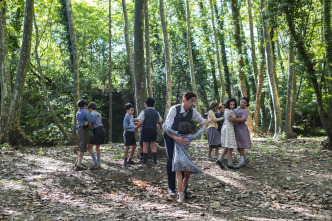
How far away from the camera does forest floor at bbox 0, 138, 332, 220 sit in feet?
18.4

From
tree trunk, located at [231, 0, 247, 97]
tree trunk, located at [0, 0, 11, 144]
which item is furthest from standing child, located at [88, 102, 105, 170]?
tree trunk, located at [231, 0, 247, 97]

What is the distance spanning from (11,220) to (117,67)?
25.8 metres

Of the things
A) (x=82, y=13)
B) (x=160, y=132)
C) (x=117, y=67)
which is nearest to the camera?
(x=160, y=132)

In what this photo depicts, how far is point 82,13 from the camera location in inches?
1276

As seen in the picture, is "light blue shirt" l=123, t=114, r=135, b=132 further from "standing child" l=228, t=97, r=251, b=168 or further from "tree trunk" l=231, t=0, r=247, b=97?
"tree trunk" l=231, t=0, r=247, b=97

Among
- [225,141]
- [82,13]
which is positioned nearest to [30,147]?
[225,141]

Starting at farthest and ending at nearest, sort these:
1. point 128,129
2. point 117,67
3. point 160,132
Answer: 1. point 117,67
2. point 160,132
3. point 128,129

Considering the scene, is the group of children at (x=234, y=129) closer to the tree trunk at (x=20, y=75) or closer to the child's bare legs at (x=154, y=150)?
the child's bare legs at (x=154, y=150)

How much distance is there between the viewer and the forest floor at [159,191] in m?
5.62

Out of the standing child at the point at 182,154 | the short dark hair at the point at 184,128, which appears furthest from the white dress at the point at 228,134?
the short dark hair at the point at 184,128

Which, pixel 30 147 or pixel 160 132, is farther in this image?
Result: pixel 30 147

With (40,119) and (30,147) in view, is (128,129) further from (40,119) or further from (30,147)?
(40,119)

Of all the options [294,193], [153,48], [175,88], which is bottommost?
[294,193]

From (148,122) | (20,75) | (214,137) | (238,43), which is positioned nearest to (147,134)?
(148,122)
